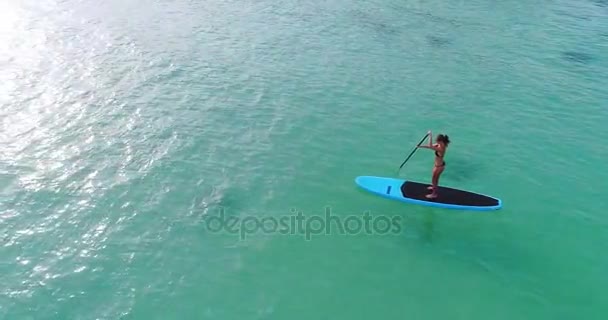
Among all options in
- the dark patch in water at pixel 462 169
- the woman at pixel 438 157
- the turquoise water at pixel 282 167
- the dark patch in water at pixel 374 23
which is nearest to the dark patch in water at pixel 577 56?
the turquoise water at pixel 282 167

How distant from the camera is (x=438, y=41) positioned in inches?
1468

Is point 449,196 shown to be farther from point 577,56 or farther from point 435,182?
point 577,56

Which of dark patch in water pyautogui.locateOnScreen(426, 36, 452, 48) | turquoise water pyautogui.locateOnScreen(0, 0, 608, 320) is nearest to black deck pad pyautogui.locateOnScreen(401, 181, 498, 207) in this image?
turquoise water pyautogui.locateOnScreen(0, 0, 608, 320)

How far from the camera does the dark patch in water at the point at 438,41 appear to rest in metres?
36.7

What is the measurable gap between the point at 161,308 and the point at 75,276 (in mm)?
3067

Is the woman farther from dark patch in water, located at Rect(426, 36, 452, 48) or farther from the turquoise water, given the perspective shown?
dark patch in water, located at Rect(426, 36, 452, 48)

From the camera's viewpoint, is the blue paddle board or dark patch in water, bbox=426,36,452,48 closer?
the blue paddle board

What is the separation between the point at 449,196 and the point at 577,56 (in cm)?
2096

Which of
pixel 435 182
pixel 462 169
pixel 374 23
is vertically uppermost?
pixel 374 23

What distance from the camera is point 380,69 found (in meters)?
32.5

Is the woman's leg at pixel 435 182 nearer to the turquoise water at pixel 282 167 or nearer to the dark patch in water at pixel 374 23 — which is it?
the turquoise water at pixel 282 167

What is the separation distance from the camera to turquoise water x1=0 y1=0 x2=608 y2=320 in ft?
56.6

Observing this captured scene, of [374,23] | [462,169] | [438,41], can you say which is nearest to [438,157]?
[462,169]

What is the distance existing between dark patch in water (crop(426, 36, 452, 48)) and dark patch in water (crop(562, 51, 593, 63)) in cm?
763
